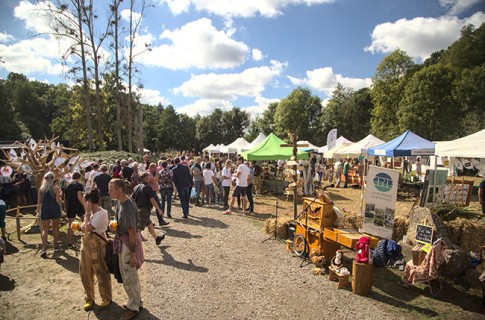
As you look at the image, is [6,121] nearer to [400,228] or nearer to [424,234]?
[400,228]

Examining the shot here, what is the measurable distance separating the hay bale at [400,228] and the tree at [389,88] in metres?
33.5

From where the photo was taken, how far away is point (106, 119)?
100.0ft

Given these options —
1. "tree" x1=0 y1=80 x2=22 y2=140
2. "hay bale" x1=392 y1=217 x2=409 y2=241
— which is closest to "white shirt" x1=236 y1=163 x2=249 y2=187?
"hay bale" x1=392 y1=217 x2=409 y2=241

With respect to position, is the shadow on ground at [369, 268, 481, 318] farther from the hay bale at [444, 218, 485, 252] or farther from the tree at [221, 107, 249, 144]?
the tree at [221, 107, 249, 144]

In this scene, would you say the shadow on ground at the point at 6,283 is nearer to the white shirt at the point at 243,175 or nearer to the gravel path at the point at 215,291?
the gravel path at the point at 215,291

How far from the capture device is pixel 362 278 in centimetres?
454

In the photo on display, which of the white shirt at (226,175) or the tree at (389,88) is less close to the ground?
the tree at (389,88)

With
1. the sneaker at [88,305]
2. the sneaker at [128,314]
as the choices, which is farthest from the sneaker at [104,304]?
the sneaker at [128,314]

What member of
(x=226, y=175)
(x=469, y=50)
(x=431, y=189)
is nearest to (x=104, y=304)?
(x=226, y=175)

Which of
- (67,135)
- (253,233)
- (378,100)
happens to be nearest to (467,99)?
(378,100)

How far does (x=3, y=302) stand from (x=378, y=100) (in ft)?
141

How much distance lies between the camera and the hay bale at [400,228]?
22.2 ft

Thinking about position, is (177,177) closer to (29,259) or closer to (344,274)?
(29,259)

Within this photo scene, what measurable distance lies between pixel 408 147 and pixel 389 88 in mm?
30927
